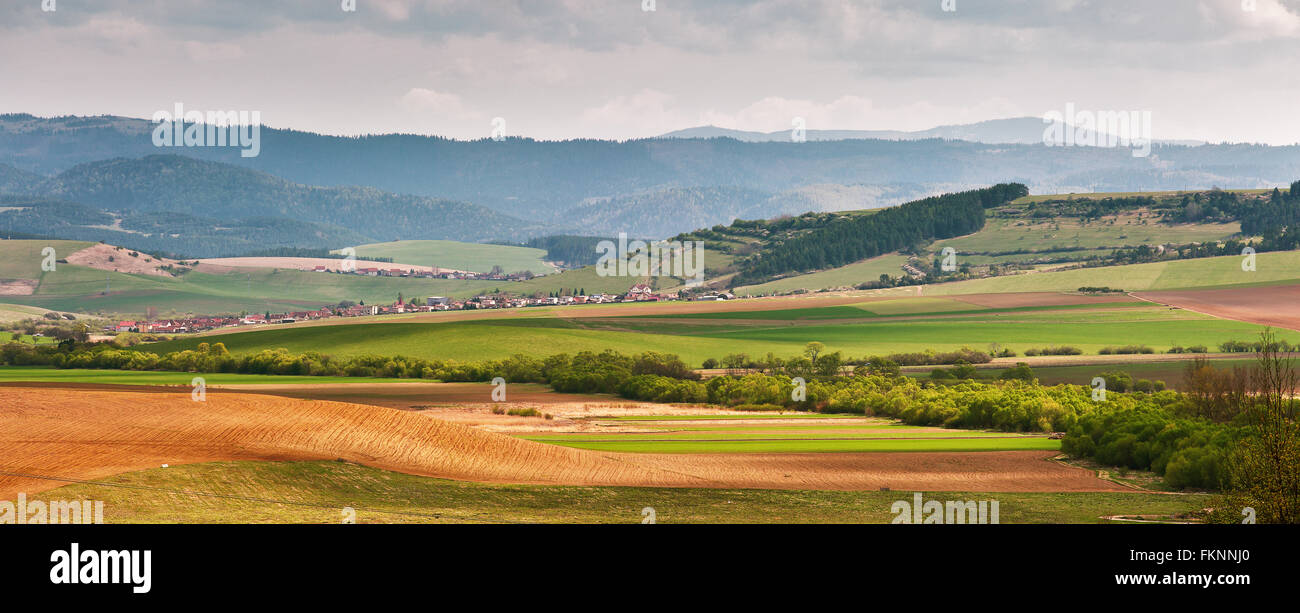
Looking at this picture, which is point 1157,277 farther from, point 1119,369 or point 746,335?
point 1119,369

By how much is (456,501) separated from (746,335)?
319 feet

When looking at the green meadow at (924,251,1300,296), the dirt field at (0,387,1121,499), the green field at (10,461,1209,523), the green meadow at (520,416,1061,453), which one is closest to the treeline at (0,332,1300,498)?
the green meadow at (520,416,1061,453)

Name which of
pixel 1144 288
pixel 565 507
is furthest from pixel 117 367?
pixel 1144 288

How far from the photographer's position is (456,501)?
33.1 m

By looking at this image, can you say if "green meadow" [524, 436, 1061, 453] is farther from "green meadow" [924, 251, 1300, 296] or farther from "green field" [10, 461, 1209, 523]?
"green meadow" [924, 251, 1300, 296]

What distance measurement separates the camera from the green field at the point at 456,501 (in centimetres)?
2794

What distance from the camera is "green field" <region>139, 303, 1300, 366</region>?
11375 cm

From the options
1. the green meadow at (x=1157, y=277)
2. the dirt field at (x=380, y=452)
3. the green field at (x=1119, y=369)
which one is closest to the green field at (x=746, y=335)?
the green field at (x=1119, y=369)

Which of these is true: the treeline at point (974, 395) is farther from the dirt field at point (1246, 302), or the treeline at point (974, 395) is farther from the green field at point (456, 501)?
the dirt field at point (1246, 302)

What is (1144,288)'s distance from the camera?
15688 centimetres

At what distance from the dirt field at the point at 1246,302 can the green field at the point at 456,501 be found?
9302 cm
